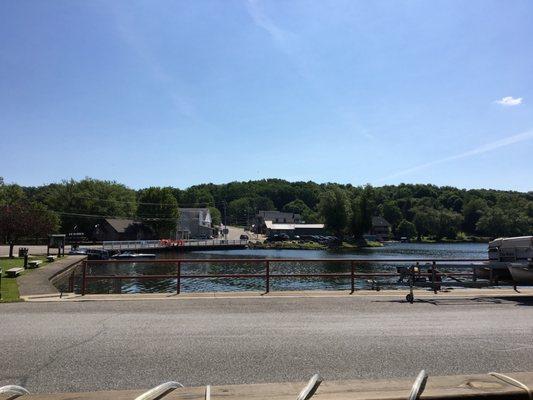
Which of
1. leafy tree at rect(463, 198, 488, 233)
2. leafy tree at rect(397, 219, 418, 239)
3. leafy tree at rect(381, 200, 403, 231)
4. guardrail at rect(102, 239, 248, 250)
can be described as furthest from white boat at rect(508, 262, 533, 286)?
leafy tree at rect(463, 198, 488, 233)

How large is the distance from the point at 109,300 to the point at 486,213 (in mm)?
A: 175270

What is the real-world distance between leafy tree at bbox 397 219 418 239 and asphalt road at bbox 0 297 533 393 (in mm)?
172998

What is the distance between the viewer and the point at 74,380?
6.50m

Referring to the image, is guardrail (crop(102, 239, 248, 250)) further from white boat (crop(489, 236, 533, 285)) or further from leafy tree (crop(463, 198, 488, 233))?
leafy tree (crop(463, 198, 488, 233))

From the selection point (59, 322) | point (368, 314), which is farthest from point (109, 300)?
point (368, 314)

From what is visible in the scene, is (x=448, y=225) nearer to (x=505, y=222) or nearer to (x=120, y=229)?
(x=505, y=222)

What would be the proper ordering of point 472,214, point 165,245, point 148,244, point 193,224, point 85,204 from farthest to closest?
point 472,214 → point 193,224 → point 85,204 → point 165,245 → point 148,244

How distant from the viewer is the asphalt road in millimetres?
6777

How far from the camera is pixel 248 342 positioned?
8828 millimetres

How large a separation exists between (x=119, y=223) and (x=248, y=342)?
333 ft

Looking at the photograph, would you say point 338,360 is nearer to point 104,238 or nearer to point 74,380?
point 74,380

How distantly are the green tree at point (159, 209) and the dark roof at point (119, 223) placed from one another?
3099 millimetres

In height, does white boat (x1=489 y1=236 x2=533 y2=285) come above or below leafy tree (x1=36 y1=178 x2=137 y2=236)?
below

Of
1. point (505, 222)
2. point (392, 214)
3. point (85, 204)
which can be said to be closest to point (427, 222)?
point (392, 214)
